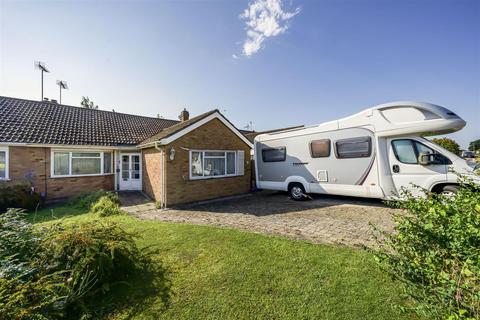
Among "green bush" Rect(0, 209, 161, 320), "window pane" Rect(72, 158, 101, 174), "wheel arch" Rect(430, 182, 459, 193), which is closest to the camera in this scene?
"green bush" Rect(0, 209, 161, 320)

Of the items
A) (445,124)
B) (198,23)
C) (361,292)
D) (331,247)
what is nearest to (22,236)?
(361,292)

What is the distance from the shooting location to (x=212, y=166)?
10453 mm

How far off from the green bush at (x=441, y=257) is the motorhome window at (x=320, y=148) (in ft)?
20.5

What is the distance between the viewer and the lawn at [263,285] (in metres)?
2.63

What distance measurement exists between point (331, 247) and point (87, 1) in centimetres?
1120

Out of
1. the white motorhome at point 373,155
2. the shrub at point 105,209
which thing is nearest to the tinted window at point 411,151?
the white motorhome at point 373,155

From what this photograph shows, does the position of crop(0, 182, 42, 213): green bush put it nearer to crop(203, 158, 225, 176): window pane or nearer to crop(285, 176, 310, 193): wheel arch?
crop(203, 158, 225, 176): window pane

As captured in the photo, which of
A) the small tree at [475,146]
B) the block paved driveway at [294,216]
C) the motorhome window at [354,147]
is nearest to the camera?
the small tree at [475,146]

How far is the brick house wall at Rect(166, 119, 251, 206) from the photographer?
8.96 meters

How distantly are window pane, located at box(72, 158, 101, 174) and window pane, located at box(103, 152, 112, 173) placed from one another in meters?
0.31

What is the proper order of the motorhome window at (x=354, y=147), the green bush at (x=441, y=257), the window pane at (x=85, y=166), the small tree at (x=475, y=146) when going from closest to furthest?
the green bush at (x=441, y=257), the small tree at (x=475, y=146), the motorhome window at (x=354, y=147), the window pane at (x=85, y=166)

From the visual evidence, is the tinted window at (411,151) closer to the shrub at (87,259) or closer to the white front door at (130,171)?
the shrub at (87,259)

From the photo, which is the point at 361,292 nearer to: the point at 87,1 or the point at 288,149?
the point at 288,149

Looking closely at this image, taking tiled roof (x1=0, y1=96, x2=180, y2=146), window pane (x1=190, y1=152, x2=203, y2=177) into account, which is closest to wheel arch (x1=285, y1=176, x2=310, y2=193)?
window pane (x1=190, y1=152, x2=203, y2=177)
